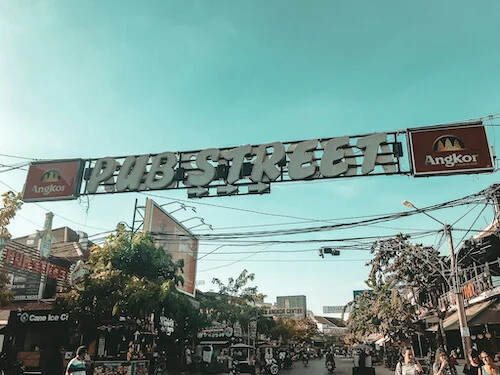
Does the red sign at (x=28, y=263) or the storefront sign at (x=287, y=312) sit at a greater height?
the storefront sign at (x=287, y=312)

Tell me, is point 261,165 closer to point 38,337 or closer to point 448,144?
point 448,144

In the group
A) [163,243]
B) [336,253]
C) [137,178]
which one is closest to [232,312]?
[163,243]

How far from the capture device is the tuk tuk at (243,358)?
23500 millimetres

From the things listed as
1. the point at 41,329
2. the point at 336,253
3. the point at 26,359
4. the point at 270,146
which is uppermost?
the point at 270,146

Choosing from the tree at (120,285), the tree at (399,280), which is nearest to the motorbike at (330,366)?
the tree at (399,280)

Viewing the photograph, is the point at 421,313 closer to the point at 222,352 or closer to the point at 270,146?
the point at 222,352

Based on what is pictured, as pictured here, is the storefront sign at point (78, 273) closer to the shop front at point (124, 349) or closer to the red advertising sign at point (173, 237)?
the shop front at point (124, 349)

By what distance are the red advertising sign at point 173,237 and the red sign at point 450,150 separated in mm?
15919

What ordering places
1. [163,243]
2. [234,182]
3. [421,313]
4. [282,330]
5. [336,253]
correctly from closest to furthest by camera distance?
[234,182] → [336,253] → [163,243] → [421,313] → [282,330]

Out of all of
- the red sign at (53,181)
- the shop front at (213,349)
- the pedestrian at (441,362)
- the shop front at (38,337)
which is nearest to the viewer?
the pedestrian at (441,362)

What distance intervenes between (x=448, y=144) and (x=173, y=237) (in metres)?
22.0

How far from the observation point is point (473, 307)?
886 inches

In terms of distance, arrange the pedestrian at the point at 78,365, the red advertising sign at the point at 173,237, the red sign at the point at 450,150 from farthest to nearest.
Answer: the red advertising sign at the point at 173,237 < the red sign at the point at 450,150 < the pedestrian at the point at 78,365

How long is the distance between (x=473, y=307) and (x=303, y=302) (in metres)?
75.1
